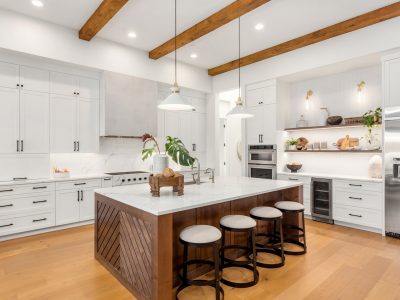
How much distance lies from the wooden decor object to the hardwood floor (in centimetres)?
93

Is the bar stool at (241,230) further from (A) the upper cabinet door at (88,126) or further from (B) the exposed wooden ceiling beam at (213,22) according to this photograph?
(A) the upper cabinet door at (88,126)

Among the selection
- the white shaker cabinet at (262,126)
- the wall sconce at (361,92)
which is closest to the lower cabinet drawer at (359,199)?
the white shaker cabinet at (262,126)

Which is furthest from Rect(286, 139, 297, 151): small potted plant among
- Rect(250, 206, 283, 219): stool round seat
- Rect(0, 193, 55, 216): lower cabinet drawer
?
Rect(0, 193, 55, 216): lower cabinet drawer

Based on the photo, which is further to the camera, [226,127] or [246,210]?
[226,127]

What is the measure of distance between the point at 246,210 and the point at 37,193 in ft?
10.5

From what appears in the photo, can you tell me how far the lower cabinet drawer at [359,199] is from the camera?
3962 mm

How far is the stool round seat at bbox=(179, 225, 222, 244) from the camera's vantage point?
210 cm

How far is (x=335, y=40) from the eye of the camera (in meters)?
4.29

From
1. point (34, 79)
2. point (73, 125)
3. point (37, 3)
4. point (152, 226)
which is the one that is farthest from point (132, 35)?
point (152, 226)

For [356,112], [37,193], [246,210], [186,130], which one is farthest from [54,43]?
[356,112]

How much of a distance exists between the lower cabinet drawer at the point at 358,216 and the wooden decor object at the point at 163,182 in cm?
317

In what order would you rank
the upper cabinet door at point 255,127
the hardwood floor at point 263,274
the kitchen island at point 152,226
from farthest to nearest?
the upper cabinet door at point 255,127, the hardwood floor at point 263,274, the kitchen island at point 152,226

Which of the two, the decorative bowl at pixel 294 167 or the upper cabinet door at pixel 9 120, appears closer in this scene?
the upper cabinet door at pixel 9 120

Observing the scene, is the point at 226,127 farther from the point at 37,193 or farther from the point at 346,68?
the point at 37,193
